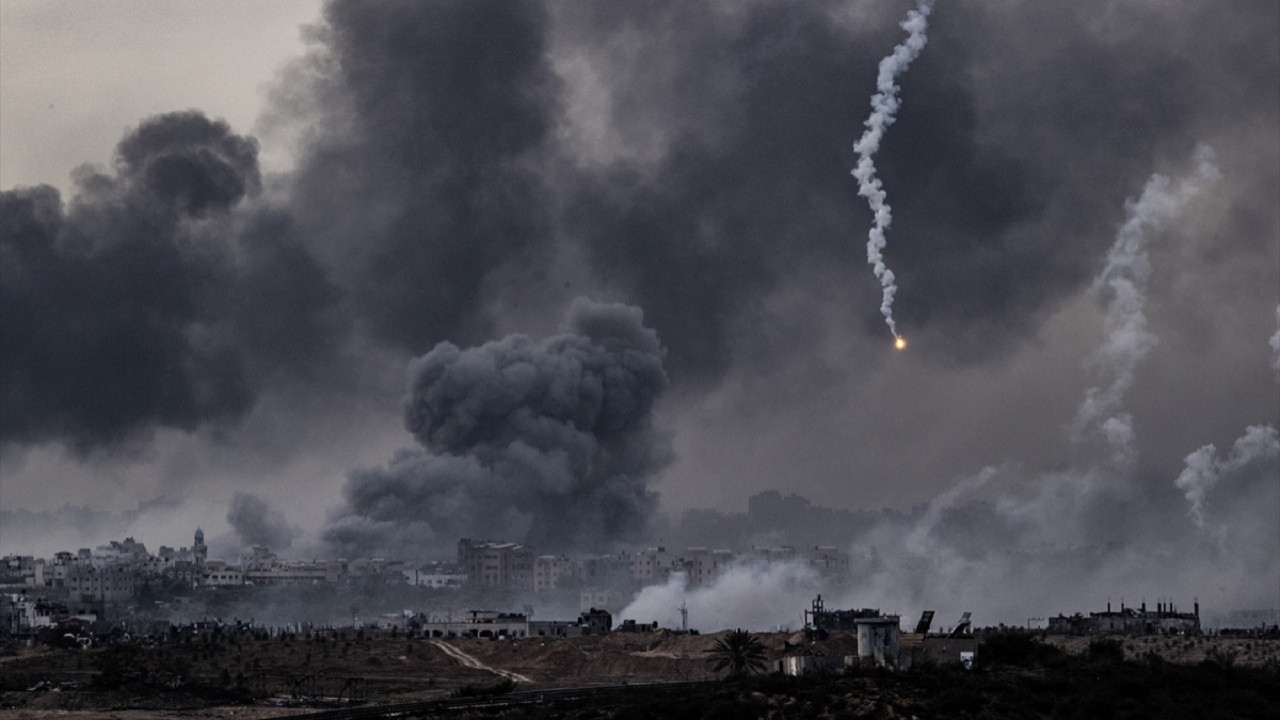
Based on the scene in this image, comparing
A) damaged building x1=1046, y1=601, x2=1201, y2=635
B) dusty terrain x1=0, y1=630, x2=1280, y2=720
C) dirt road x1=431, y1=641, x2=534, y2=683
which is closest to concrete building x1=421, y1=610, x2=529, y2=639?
dusty terrain x1=0, y1=630, x2=1280, y2=720

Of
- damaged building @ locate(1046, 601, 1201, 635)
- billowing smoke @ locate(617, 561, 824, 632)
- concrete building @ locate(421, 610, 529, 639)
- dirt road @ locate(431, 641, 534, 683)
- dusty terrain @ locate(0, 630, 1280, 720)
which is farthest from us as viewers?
billowing smoke @ locate(617, 561, 824, 632)

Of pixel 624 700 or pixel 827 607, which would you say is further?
pixel 827 607

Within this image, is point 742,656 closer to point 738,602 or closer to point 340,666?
point 340,666

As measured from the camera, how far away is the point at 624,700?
6756 centimetres

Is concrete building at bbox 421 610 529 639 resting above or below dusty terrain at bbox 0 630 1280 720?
above

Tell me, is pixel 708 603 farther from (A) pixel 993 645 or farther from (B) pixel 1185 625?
(A) pixel 993 645

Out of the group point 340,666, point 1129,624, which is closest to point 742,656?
point 340,666

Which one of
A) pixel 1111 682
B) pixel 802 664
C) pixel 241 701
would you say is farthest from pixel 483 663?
pixel 1111 682

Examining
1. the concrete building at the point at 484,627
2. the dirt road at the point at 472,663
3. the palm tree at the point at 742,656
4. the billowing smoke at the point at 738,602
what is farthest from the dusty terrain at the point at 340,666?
the billowing smoke at the point at 738,602

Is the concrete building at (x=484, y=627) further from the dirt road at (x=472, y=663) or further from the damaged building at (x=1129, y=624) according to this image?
the damaged building at (x=1129, y=624)

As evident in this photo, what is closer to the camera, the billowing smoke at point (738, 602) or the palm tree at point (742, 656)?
the palm tree at point (742, 656)

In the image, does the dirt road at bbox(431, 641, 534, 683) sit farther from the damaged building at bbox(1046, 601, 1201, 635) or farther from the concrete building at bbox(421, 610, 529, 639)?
the damaged building at bbox(1046, 601, 1201, 635)

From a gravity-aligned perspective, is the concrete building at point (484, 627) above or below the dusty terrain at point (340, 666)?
above

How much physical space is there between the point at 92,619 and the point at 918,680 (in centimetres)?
12740
